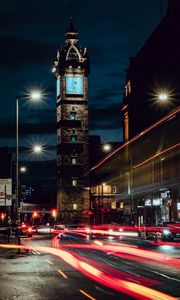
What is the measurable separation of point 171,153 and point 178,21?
22.2 m

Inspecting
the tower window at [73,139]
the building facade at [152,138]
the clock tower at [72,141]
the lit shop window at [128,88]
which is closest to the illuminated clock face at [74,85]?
the clock tower at [72,141]

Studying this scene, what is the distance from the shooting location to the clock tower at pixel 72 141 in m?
159

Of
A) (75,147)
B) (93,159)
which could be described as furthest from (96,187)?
(93,159)

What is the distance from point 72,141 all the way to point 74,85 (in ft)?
47.5

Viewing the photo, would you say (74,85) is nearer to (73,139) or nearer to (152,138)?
(73,139)

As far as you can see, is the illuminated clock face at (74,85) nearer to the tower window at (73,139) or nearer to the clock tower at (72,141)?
the clock tower at (72,141)

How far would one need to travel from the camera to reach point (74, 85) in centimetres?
16425

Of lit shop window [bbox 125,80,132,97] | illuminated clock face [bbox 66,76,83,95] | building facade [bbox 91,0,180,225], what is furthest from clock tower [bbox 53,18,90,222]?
lit shop window [bbox 125,80,132,97]

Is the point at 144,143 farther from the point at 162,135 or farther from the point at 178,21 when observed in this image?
the point at 178,21

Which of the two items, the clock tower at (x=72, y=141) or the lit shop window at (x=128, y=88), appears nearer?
the lit shop window at (x=128, y=88)

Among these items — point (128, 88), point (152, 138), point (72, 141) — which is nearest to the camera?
point (152, 138)

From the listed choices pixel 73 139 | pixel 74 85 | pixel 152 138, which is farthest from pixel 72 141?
pixel 152 138

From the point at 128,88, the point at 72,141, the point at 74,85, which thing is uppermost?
the point at 74,85

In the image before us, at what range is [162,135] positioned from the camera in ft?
316
